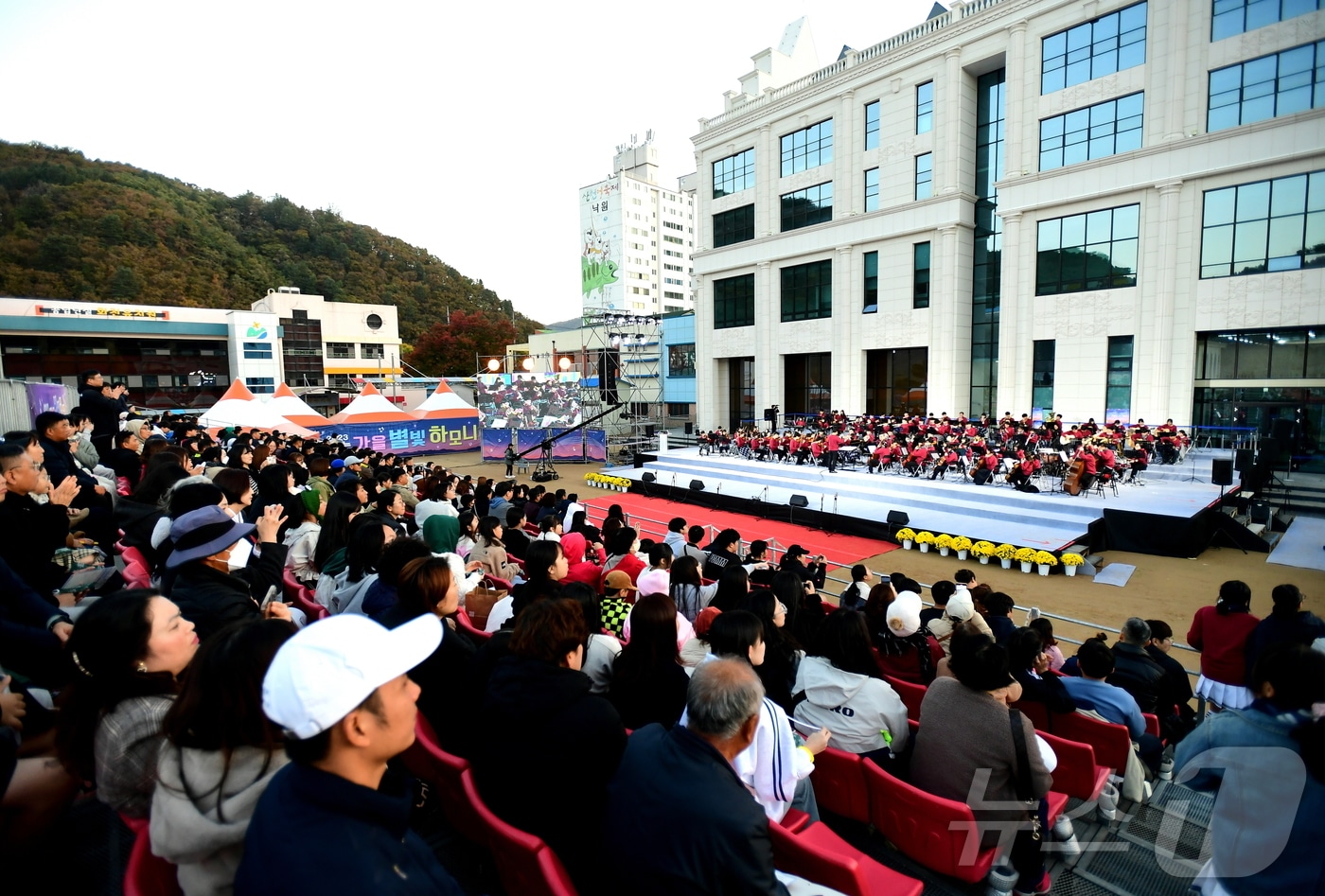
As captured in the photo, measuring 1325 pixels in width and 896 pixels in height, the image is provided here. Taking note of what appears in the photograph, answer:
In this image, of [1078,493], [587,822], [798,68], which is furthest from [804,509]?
[798,68]

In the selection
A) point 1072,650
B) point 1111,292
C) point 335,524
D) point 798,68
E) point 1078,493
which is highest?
point 798,68

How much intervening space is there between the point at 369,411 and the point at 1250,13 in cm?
3199

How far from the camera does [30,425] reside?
10.2 m

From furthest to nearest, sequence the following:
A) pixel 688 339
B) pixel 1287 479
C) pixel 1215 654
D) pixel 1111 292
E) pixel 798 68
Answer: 1. pixel 688 339
2. pixel 798 68
3. pixel 1111 292
4. pixel 1287 479
5. pixel 1215 654

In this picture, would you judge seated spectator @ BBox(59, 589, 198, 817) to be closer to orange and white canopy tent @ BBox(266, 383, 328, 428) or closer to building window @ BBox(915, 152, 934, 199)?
orange and white canopy tent @ BBox(266, 383, 328, 428)

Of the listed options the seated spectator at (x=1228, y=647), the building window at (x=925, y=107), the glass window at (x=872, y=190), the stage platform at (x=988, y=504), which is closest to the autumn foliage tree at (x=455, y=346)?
the glass window at (x=872, y=190)

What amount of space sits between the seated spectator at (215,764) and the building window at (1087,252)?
82.0ft

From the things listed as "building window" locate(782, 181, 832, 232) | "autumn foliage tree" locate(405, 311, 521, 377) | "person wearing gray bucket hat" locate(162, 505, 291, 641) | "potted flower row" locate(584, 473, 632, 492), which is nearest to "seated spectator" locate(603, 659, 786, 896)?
"person wearing gray bucket hat" locate(162, 505, 291, 641)

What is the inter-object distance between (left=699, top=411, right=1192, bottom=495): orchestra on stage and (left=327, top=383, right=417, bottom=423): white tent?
49.6 ft

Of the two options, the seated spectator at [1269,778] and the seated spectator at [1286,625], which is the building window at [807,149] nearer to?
the seated spectator at [1286,625]

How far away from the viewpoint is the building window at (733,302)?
3188 cm

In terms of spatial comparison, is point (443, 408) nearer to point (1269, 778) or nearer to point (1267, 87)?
point (1269, 778)

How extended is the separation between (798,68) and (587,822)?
1453 inches

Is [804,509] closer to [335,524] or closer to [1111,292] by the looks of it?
[335,524]
